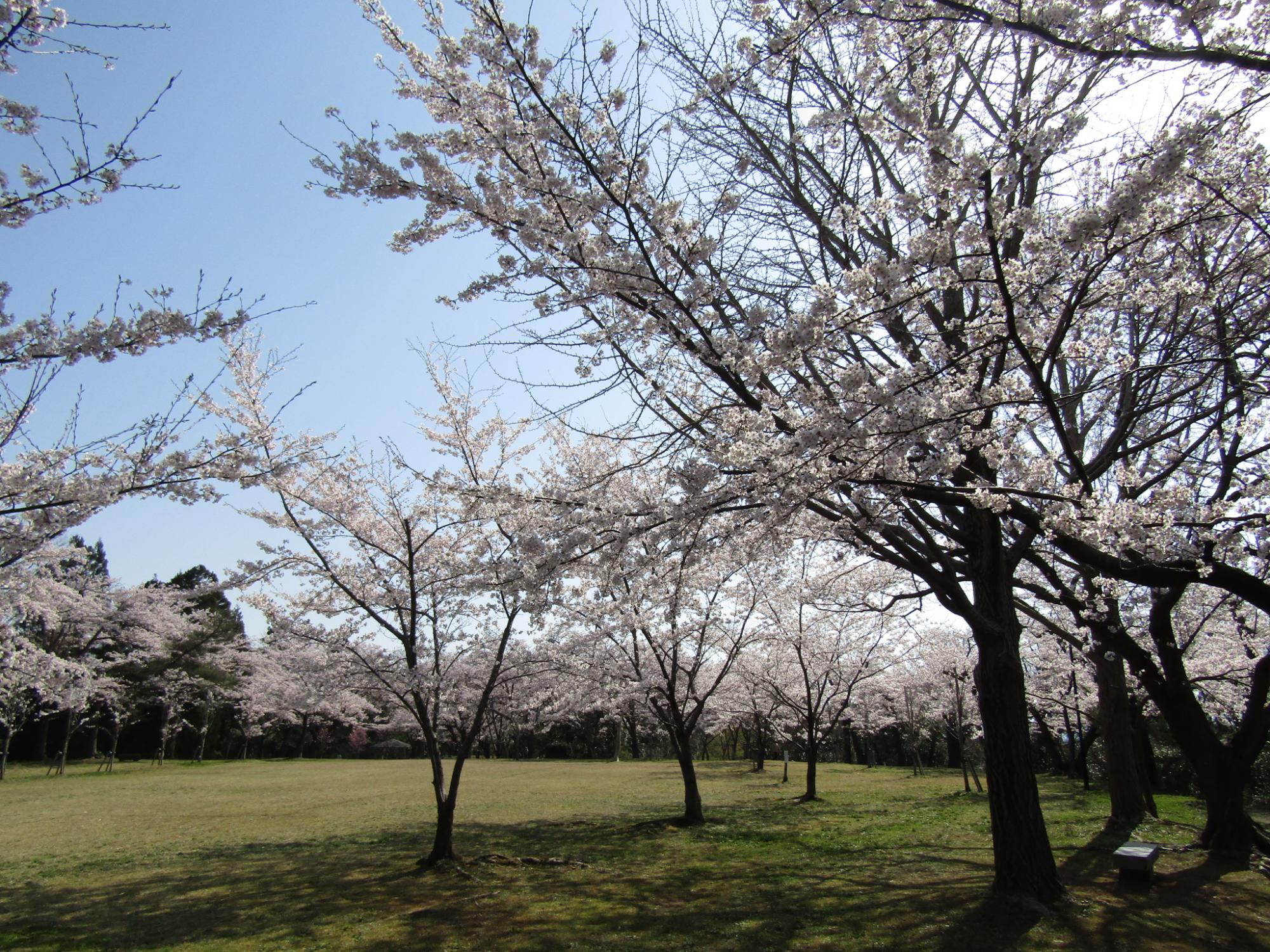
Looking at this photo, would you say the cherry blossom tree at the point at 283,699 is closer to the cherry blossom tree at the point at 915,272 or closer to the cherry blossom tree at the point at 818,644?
the cherry blossom tree at the point at 818,644

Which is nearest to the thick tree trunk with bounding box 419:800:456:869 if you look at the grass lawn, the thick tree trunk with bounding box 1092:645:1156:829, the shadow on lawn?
the grass lawn

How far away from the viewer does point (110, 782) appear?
22.3m

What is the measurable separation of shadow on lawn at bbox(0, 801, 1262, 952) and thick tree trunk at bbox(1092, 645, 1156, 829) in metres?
1.46

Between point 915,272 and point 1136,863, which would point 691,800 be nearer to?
point 1136,863

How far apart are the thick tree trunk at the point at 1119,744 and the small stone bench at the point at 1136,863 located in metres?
3.88

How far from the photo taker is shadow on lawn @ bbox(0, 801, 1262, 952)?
5.75m

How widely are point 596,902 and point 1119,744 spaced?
29.2 ft

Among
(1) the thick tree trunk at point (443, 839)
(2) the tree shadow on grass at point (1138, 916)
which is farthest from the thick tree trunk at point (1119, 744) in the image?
(1) the thick tree trunk at point (443, 839)

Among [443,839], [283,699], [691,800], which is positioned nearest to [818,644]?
[691,800]

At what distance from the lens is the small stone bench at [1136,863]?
6855 mm

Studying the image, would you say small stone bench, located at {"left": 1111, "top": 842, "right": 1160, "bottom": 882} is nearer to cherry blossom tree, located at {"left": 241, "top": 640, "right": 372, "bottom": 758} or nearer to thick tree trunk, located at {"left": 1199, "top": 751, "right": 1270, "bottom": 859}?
thick tree trunk, located at {"left": 1199, "top": 751, "right": 1270, "bottom": 859}

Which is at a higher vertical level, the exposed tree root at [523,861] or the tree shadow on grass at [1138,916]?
the tree shadow on grass at [1138,916]

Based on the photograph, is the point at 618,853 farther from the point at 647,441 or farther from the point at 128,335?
the point at 128,335

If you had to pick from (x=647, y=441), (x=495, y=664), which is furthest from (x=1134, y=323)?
Answer: (x=495, y=664)
